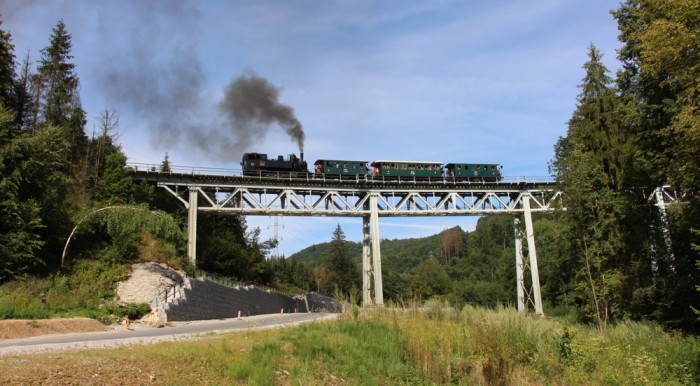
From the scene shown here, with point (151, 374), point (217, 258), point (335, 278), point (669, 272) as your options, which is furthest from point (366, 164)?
point (335, 278)

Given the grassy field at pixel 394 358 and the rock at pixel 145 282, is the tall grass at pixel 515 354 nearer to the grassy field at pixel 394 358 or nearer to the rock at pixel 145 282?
the grassy field at pixel 394 358

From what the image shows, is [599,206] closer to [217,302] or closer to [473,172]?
[473,172]

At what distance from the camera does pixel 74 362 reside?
930cm

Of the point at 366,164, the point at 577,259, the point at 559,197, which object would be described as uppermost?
the point at 366,164

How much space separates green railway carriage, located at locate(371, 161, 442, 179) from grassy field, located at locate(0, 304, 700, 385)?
32.7m

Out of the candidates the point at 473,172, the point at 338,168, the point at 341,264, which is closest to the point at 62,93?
the point at 338,168

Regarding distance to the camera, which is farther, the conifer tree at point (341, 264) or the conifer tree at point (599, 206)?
the conifer tree at point (341, 264)

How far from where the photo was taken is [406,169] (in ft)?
159

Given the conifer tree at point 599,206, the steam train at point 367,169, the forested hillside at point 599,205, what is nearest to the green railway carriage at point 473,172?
the steam train at point 367,169

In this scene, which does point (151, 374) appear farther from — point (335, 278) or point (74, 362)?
point (335, 278)

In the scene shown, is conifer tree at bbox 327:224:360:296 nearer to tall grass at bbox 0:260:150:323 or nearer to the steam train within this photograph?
the steam train

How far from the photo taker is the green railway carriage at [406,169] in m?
47.7

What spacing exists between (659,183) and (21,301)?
33656mm

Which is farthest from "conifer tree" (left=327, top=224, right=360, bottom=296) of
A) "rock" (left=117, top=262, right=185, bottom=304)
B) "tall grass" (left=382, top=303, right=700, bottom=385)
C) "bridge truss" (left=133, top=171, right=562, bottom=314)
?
"tall grass" (left=382, top=303, right=700, bottom=385)
